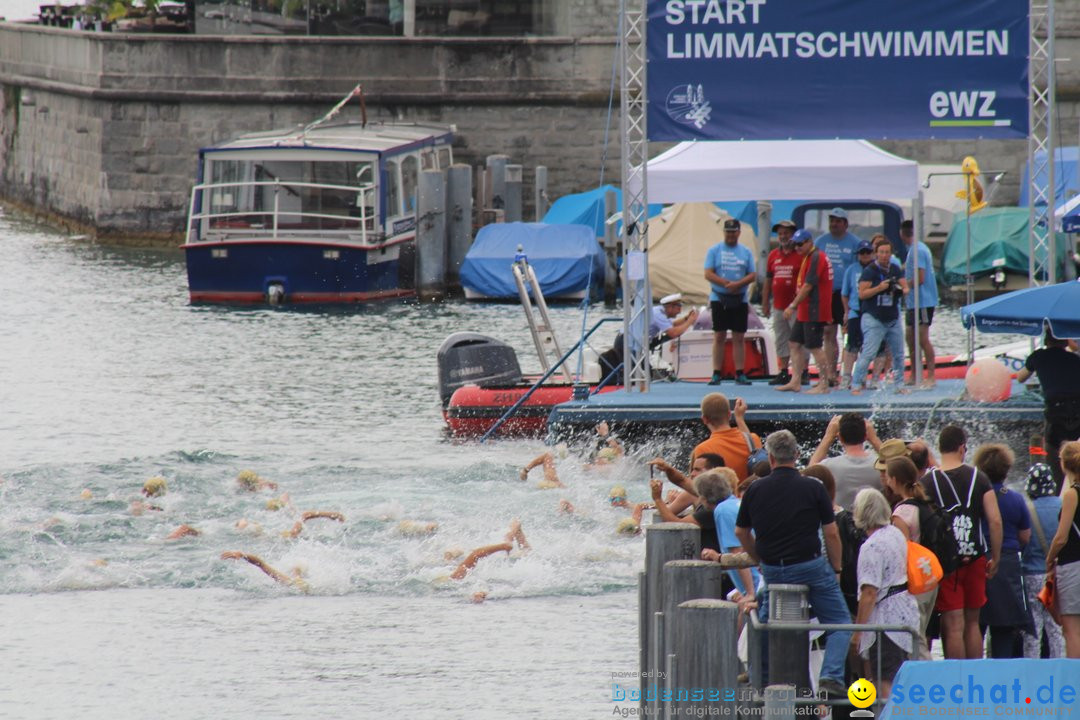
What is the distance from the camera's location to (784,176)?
1759 centimetres

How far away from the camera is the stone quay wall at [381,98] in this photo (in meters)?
36.2

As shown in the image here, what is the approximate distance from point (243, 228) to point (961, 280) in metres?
12.2

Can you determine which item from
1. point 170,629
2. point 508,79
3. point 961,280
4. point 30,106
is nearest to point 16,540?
point 170,629

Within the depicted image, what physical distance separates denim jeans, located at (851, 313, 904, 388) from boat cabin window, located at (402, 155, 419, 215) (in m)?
16.3

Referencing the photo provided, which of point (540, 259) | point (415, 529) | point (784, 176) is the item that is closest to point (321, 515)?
point (415, 529)

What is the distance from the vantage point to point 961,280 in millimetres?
29969

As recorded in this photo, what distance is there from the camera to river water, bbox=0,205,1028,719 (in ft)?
37.9

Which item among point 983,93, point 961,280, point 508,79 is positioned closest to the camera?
point 983,93

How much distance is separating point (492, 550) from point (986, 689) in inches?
267

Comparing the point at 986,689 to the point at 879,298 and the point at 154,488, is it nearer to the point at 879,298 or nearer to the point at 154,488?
the point at 879,298

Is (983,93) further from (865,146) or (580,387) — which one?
(580,387)

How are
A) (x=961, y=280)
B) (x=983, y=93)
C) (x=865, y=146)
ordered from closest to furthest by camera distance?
1. (x=983, y=93)
2. (x=865, y=146)
3. (x=961, y=280)

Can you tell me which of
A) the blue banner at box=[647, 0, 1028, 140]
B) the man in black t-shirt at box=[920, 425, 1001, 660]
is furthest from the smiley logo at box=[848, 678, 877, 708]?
the blue banner at box=[647, 0, 1028, 140]

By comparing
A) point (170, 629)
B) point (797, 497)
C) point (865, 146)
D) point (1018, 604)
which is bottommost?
point (170, 629)
